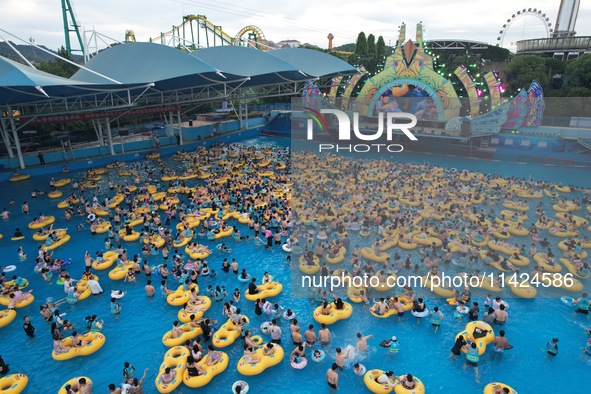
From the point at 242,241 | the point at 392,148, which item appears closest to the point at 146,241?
the point at 242,241

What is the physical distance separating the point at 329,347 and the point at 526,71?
45.5 metres

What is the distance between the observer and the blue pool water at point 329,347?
10391 millimetres

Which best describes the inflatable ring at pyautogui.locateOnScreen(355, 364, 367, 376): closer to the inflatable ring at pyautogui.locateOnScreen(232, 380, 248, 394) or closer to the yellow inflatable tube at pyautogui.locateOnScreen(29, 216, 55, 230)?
the inflatable ring at pyautogui.locateOnScreen(232, 380, 248, 394)

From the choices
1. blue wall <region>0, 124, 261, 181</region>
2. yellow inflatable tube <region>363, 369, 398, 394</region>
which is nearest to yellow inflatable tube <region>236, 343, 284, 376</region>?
yellow inflatable tube <region>363, 369, 398, 394</region>

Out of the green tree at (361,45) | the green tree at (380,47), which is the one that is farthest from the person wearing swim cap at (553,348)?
the green tree at (380,47)

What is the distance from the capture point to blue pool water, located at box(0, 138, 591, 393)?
34.1ft

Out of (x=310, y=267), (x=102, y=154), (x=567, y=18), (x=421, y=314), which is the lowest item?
(x=421, y=314)

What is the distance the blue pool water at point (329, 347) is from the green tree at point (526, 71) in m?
37.7

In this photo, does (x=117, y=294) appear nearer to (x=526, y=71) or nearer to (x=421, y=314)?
(x=421, y=314)

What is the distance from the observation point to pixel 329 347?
1159 centimetres

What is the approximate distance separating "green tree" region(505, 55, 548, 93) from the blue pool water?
124ft

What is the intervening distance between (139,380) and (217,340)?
2.31 meters

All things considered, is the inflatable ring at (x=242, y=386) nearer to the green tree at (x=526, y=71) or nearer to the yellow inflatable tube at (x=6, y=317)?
the yellow inflatable tube at (x=6, y=317)

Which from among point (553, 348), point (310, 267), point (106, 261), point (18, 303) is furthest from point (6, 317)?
point (553, 348)
